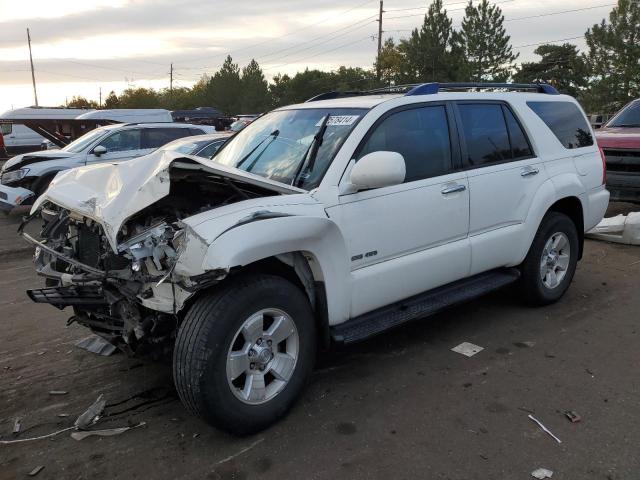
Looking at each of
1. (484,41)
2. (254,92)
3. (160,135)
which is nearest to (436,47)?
(484,41)

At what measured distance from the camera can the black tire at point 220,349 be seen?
282 cm

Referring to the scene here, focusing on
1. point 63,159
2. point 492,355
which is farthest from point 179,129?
point 492,355

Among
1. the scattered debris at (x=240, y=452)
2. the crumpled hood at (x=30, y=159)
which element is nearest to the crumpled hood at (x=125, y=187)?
the scattered debris at (x=240, y=452)

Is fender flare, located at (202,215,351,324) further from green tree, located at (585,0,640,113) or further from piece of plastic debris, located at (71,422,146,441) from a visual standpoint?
green tree, located at (585,0,640,113)

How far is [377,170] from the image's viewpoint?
3.24 metres

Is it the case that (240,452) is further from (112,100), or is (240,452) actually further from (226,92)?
(112,100)

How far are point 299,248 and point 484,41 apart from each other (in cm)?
5890

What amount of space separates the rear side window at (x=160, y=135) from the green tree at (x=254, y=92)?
63.1 m

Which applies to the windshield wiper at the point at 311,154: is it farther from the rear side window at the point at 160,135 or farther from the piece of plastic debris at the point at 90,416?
the rear side window at the point at 160,135

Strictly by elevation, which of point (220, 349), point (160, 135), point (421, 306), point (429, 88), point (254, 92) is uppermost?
point (254, 92)

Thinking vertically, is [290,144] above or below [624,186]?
above

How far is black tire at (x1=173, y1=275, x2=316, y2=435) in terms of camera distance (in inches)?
111

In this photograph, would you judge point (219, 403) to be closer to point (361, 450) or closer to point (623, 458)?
point (361, 450)

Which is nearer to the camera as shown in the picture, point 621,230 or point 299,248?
point 299,248
